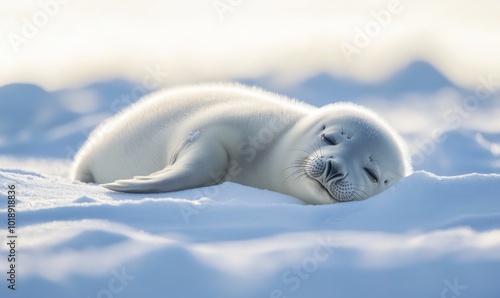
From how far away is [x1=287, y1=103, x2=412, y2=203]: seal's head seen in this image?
16.9 feet

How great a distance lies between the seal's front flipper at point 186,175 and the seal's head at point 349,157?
529mm

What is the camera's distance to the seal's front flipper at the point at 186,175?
5277 mm

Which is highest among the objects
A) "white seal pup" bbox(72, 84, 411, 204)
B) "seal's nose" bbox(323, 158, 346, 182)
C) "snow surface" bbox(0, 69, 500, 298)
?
"white seal pup" bbox(72, 84, 411, 204)

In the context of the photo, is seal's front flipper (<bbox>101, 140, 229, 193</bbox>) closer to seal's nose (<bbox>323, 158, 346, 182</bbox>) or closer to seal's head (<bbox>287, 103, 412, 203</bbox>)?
seal's head (<bbox>287, 103, 412, 203</bbox>)

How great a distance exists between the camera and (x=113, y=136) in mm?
7016

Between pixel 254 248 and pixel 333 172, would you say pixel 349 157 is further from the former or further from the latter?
pixel 254 248

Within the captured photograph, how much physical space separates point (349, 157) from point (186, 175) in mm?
1080

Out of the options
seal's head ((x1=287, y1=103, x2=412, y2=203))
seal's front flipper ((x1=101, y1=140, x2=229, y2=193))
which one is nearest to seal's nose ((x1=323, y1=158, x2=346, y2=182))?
seal's head ((x1=287, y1=103, x2=412, y2=203))

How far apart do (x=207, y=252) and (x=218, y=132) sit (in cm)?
255

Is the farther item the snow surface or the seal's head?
the seal's head

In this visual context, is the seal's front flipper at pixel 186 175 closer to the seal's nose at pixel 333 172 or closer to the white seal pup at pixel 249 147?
the white seal pup at pixel 249 147

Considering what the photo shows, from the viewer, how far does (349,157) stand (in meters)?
5.29

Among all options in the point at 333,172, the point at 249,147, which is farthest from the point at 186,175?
the point at 333,172

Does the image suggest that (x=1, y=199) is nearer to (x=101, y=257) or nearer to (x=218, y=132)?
(x=101, y=257)
